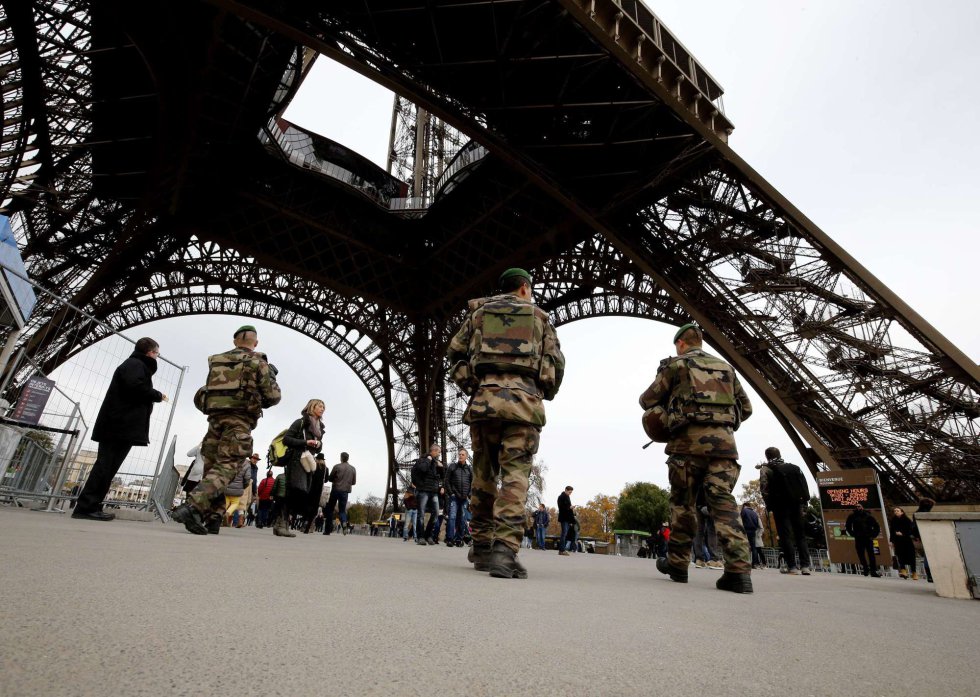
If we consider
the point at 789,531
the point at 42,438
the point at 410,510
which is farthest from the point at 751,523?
the point at 42,438

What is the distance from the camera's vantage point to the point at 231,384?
16.5 feet

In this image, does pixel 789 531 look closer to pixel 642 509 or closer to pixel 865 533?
pixel 865 533

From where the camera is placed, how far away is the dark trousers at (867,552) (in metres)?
9.83

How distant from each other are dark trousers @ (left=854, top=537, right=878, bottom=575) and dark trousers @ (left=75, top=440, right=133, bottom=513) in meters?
11.8

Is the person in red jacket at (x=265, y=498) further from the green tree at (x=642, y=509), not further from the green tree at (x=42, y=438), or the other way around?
the green tree at (x=642, y=509)

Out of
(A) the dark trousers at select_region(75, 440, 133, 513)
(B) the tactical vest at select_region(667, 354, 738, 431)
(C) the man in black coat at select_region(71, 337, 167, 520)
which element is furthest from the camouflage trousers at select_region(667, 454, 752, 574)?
(A) the dark trousers at select_region(75, 440, 133, 513)

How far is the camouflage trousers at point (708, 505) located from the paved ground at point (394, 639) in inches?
39.7

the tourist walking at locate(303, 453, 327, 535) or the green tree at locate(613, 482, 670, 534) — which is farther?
the green tree at locate(613, 482, 670, 534)

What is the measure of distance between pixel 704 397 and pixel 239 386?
4106 mm

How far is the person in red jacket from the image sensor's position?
12.8 meters

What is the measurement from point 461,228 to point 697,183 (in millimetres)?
9409

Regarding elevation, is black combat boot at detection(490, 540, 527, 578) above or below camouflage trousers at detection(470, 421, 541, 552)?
A: below

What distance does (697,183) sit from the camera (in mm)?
13461

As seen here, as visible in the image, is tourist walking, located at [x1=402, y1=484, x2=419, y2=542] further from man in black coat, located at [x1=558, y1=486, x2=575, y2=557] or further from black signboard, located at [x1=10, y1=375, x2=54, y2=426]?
black signboard, located at [x1=10, y1=375, x2=54, y2=426]
